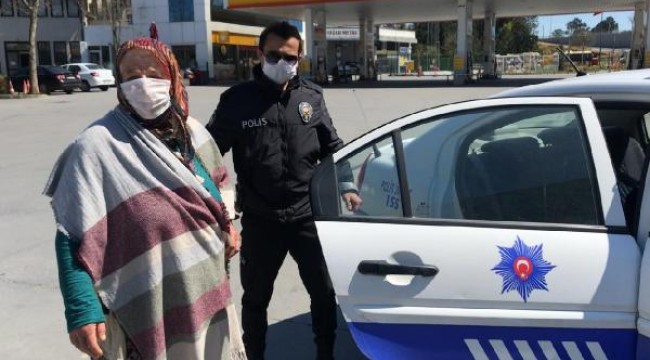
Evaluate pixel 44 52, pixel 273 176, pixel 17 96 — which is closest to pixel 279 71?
pixel 273 176

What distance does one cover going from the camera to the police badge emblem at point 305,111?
2.87 meters

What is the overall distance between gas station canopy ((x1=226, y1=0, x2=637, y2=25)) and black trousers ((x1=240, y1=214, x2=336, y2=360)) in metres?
28.0

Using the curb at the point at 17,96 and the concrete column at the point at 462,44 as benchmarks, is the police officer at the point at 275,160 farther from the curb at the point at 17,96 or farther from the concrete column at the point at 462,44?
the concrete column at the point at 462,44

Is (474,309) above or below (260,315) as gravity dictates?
above

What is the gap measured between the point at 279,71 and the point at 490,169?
1089 mm

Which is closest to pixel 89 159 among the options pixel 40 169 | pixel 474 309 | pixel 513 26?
pixel 474 309

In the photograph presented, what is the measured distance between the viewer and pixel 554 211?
218cm

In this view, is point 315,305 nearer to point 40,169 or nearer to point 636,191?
point 636,191

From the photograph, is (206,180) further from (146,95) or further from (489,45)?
(489,45)

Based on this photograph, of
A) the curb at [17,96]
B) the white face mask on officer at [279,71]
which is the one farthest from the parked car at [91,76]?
the white face mask on officer at [279,71]

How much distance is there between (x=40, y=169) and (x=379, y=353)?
8.44 meters

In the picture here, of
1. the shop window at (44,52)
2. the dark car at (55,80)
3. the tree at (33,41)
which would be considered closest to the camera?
the tree at (33,41)

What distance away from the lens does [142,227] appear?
1.90 meters

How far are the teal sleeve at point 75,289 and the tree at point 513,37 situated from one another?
8084 cm
